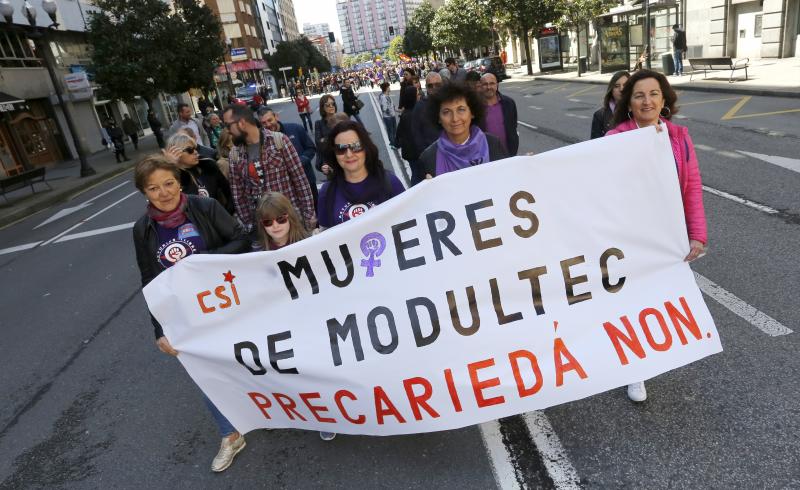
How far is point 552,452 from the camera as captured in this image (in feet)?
9.31

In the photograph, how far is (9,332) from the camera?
596 centimetres

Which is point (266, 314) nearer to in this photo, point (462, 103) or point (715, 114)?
point (462, 103)

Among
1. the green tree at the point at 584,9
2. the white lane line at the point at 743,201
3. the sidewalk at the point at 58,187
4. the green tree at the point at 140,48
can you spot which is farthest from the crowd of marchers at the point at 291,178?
the green tree at the point at 584,9

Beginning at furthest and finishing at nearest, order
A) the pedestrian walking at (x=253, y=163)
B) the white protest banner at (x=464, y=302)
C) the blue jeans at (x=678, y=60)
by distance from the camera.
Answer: the blue jeans at (x=678, y=60) → the pedestrian walking at (x=253, y=163) → the white protest banner at (x=464, y=302)

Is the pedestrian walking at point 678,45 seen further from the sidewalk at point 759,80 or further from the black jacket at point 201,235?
the black jacket at point 201,235

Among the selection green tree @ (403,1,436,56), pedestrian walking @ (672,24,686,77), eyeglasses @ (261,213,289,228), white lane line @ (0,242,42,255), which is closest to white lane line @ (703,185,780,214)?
eyeglasses @ (261,213,289,228)

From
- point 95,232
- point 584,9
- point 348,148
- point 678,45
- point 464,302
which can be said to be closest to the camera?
point 464,302

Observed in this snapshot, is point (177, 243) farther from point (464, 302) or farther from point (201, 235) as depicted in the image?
point (464, 302)

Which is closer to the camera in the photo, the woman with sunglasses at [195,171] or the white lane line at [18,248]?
the woman with sunglasses at [195,171]

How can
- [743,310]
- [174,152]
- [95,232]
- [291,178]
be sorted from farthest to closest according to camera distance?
[95,232] < [291,178] < [174,152] < [743,310]

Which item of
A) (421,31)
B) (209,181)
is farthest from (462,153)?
(421,31)

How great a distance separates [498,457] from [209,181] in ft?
11.1

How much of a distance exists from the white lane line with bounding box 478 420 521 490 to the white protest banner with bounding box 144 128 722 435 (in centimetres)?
28

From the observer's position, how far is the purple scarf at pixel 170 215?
3002mm
